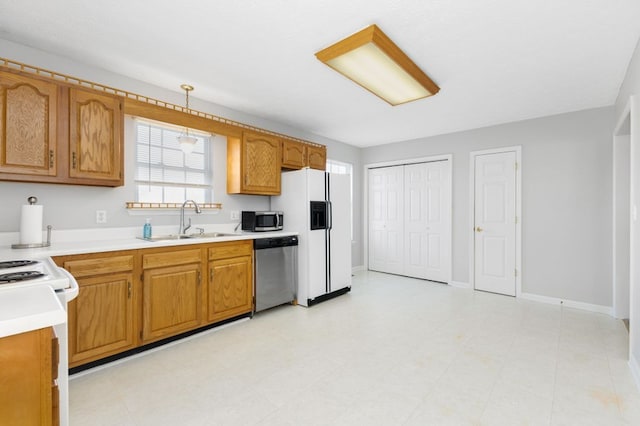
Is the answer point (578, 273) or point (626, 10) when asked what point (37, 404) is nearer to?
point (626, 10)

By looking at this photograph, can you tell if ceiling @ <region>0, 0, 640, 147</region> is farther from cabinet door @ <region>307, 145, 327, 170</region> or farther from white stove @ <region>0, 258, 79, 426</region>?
white stove @ <region>0, 258, 79, 426</region>

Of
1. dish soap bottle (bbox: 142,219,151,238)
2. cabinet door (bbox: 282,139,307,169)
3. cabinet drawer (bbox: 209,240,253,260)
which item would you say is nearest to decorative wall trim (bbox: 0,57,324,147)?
cabinet door (bbox: 282,139,307,169)

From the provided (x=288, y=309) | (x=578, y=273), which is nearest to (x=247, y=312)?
(x=288, y=309)

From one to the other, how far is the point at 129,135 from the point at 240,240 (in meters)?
1.48

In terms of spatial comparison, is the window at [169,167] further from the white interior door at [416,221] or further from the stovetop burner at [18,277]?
the white interior door at [416,221]

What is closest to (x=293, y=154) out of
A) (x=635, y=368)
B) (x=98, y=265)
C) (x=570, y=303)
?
(x=98, y=265)

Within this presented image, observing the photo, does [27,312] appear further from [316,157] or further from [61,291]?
[316,157]

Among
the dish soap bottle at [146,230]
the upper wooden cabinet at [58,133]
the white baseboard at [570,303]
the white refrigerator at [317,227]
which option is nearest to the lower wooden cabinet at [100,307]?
the dish soap bottle at [146,230]

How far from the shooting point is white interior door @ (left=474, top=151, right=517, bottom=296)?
4316mm

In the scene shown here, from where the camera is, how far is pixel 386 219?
572cm

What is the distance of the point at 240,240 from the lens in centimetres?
325

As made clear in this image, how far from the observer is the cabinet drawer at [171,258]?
2555 millimetres

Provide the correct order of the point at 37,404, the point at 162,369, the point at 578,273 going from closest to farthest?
1. the point at 37,404
2. the point at 162,369
3. the point at 578,273

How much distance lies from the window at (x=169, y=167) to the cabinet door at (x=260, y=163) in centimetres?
45
